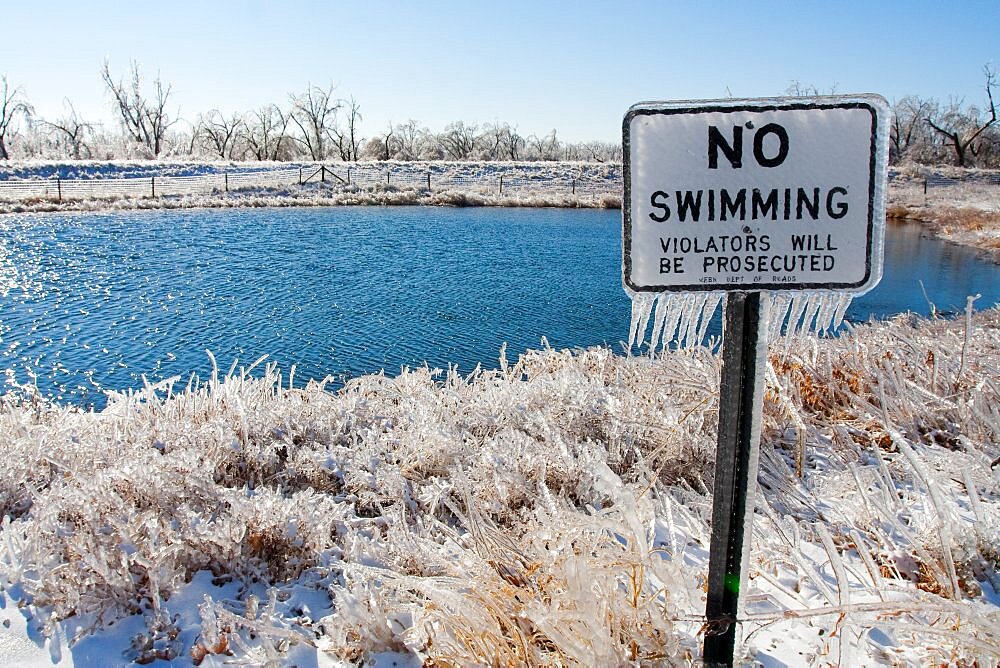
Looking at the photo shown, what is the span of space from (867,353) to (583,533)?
3743mm

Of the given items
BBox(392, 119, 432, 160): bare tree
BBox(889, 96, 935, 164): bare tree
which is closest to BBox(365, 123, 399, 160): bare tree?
BBox(392, 119, 432, 160): bare tree

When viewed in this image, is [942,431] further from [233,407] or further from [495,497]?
[233,407]

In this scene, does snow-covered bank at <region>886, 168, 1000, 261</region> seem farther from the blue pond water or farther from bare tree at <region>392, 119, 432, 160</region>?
bare tree at <region>392, 119, 432, 160</region>

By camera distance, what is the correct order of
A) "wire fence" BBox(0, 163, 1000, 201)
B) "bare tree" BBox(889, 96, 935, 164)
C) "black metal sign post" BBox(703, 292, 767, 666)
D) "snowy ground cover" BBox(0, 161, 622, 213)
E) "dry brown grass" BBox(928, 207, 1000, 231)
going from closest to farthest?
"black metal sign post" BBox(703, 292, 767, 666) → "dry brown grass" BBox(928, 207, 1000, 231) → "snowy ground cover" BBox(0, 161, 622, 213) → "wire fence" BBox(0, 163, 1000, 201) → "bare tree" BBox(889, 96, 935, 164)

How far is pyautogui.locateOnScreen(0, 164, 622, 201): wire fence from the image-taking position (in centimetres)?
3359

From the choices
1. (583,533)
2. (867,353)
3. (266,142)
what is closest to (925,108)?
(266,142)

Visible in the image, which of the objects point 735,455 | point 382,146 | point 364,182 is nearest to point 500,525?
point 735,455

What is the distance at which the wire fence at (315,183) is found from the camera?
33.6m

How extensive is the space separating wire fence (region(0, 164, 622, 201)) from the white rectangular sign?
3465 cm

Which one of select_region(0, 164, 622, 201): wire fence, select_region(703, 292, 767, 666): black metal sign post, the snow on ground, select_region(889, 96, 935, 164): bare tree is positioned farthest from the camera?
select_region(889, 96, 935, 164): bare tree

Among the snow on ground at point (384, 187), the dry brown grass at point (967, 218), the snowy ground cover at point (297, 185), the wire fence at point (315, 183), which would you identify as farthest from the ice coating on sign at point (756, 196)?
the wire fence at point (315, 183)

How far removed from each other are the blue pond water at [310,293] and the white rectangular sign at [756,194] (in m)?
8.57

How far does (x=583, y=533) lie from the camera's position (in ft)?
8.44

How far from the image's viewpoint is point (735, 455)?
2.00 m
